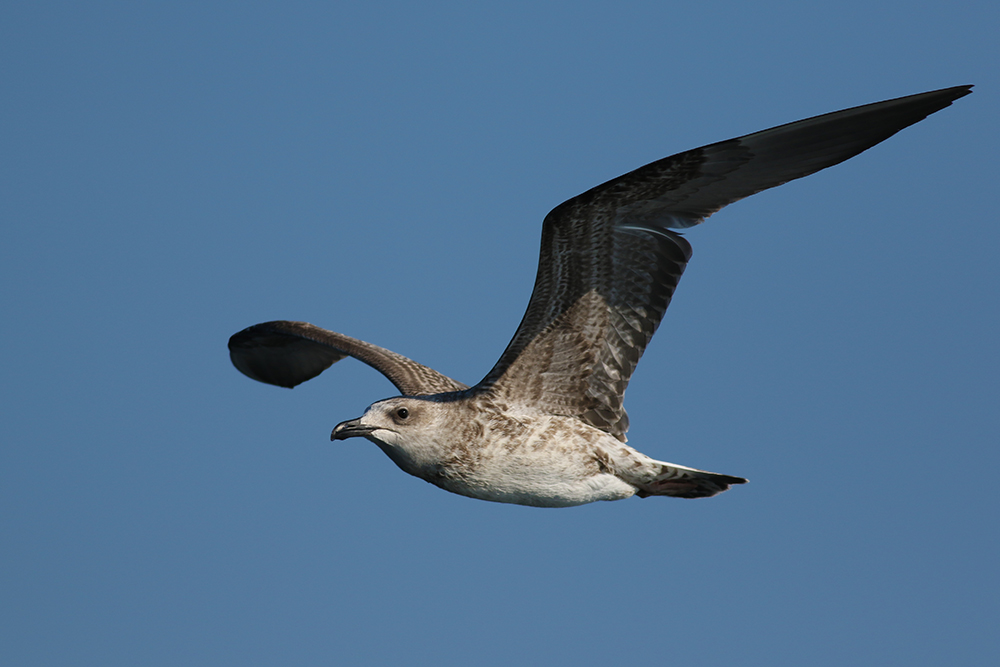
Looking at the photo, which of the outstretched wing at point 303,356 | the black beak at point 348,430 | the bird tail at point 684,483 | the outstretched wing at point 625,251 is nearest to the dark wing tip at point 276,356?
the outstretched wing at point 303,356

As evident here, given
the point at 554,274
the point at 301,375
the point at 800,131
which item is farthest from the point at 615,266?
the point at 301,375

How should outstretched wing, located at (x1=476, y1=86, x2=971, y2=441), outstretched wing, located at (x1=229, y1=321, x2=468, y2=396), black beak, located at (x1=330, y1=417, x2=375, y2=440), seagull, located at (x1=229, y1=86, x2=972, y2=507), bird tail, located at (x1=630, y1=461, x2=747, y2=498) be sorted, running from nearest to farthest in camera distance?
outstretched wing, located at (x1=476, y1=86, x2=971, y2=441) < seagull, located at (x1=229, y1=86, x2=972, y2=507) < black beak, located at (x1=330, y1=417, x2=375, y2=440) < bird tail, located at (x1=630, y1=461, x2=747, y2=498) < outstretched wing, located at (x1=229, y1=321, x2=468, y2=396)

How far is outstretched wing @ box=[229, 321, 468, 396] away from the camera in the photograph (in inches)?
472

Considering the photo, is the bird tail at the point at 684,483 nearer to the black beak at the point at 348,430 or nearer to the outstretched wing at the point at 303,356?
the black beak at the point at 348,430

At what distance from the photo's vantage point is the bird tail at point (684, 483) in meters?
9.62

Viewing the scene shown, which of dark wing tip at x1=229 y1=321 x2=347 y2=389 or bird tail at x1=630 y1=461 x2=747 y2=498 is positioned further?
dark wing tip at x1=229 y1=321 x2=347 y2=389

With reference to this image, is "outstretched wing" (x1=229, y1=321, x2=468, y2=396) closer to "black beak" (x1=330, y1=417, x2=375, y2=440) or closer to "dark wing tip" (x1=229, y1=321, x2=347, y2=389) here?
"dark wing tip" (x1=229, y1=321, x2=347, y2=389)

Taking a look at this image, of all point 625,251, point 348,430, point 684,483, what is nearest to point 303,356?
point 348,430

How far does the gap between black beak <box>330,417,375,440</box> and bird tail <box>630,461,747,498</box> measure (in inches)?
103

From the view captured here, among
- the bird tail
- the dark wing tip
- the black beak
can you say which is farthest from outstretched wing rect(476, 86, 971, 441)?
the dark wing tip

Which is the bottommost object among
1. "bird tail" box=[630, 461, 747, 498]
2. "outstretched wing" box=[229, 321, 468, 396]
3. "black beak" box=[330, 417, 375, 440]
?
"bird tail" box=[630, 461, 747, 498]

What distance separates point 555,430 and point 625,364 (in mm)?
932

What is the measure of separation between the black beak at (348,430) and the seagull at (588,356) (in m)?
0.01

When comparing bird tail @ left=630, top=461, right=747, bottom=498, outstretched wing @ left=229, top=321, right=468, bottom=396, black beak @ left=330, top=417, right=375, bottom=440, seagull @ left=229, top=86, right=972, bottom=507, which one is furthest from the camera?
outstretched wing @ left=229, top=321, right=468, bottom=396
